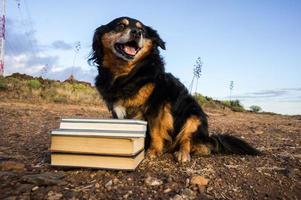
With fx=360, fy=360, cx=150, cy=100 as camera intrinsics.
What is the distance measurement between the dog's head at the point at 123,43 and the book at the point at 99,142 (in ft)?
4.82

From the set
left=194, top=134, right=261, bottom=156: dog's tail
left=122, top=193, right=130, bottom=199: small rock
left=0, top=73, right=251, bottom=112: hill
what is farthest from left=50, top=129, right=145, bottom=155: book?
left=0, top=73, right=251, bottom=112: hill

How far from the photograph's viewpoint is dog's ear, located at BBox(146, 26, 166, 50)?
469 centimetres

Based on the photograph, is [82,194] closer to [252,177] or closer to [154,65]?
[252,177]

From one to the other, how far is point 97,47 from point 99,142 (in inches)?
80.8

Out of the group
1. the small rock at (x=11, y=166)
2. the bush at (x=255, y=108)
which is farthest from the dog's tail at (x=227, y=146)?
the bush at (x=255, y=108)

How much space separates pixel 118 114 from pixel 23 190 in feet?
5.17

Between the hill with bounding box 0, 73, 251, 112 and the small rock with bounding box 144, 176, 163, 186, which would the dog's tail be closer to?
the small rock with bounding box 144, 176, 163, 186

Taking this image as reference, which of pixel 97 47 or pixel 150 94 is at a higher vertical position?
pixel 97 47

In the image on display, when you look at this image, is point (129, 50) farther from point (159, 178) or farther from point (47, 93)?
point (47, 93)

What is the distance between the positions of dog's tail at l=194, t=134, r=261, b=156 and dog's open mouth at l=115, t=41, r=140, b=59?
1397mm

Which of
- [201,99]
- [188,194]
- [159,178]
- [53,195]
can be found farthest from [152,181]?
[201,99]

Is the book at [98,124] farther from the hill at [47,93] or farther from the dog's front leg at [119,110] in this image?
the hill at [47,93]

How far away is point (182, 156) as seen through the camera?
378cm

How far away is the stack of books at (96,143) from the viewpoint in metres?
3.07
